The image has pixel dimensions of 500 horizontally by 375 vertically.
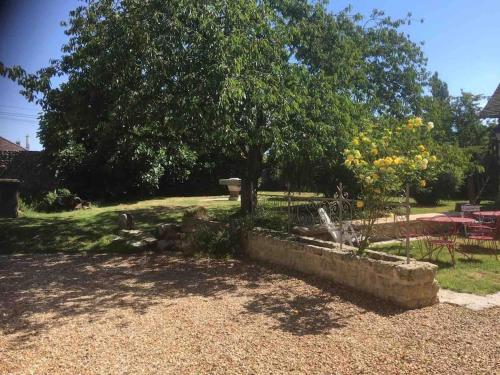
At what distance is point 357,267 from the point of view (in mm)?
6508

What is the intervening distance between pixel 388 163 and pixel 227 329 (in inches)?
111

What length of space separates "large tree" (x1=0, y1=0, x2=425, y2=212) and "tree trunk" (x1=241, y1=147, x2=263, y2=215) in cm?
3

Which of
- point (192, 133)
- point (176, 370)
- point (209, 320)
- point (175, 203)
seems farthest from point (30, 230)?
point (176, 370)

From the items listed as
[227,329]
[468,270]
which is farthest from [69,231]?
[468,270]

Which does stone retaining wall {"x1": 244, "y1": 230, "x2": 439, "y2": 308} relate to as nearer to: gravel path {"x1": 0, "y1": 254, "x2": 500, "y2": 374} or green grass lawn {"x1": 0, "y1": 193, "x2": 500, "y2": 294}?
gravel path {"x1": 0, "y1": 254, "x2": 500, "y2": 374}

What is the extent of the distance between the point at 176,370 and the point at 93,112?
685 cm

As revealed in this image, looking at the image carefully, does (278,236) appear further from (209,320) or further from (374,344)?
(374,344)

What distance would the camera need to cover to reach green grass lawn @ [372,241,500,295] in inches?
262

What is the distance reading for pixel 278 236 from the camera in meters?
8.49

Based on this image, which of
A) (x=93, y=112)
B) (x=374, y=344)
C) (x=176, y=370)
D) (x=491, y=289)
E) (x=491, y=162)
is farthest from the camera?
(x=491, y=162)

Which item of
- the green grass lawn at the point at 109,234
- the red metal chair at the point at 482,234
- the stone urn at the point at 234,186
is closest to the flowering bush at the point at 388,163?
the green grass lawn at the point at 109,234

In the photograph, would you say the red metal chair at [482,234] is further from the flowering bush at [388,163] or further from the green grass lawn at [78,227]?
the green grass lawn at [78,227]

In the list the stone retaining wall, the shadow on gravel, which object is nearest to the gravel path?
the shadow on gravel

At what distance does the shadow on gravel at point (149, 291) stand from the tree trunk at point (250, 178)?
280cm
